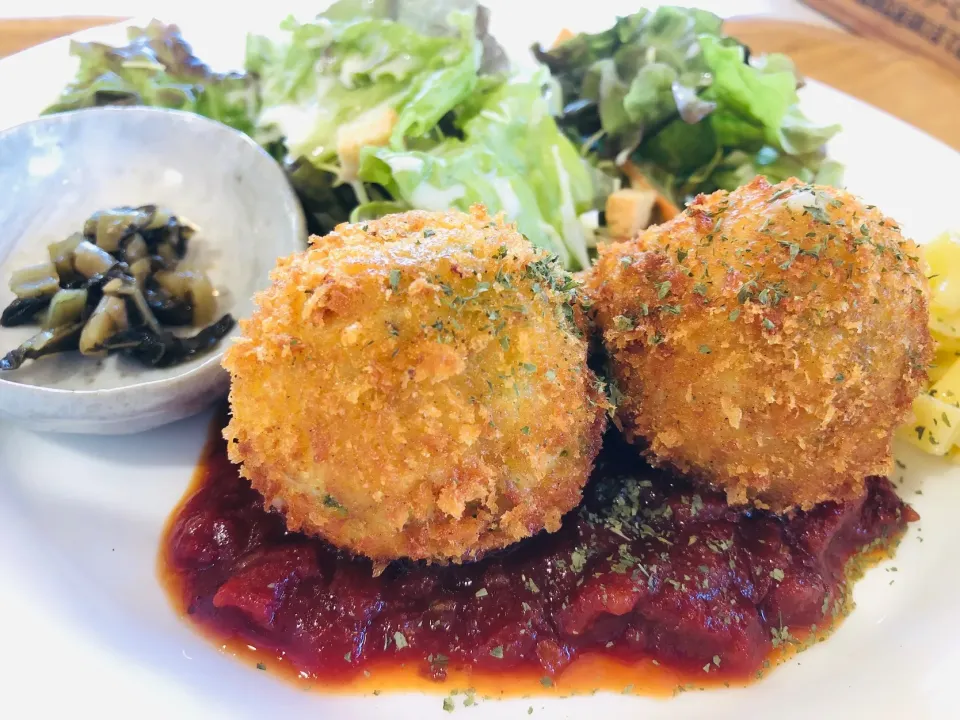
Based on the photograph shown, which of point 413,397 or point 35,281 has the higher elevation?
point 413,397

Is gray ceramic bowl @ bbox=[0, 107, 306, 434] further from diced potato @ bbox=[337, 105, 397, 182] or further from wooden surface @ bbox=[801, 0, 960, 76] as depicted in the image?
wooden surface @ bbox=[801, 0, 960, 76]

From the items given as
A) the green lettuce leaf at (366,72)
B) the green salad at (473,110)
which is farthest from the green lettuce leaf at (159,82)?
the green lettuce leaf at (366,72)

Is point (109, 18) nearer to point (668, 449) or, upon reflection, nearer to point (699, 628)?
point (668, 449)

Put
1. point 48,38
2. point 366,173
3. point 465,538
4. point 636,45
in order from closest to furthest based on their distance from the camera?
1. point 465,538
2. point 366,173
3. point 636,45
4. point 48,38

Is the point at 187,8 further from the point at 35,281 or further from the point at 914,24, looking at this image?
the point at 914,24

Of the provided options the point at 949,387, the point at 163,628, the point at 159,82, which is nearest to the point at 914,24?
the point at 949,387

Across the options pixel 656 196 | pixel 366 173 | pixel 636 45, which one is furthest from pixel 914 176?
pixel 366 173
